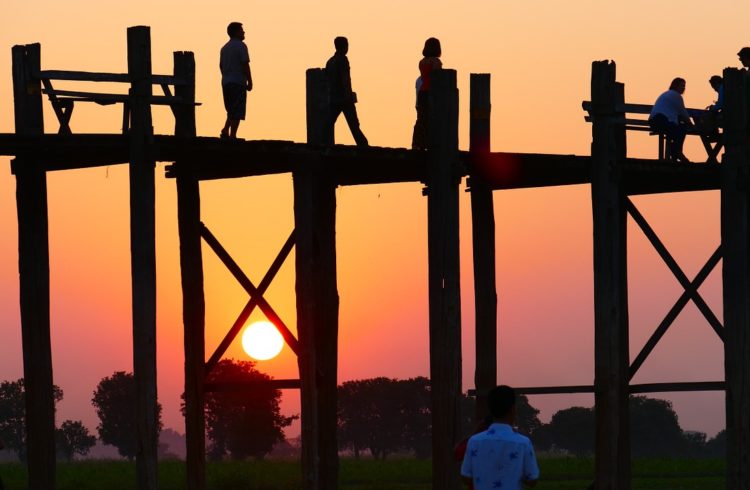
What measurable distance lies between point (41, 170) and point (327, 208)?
4018 mm

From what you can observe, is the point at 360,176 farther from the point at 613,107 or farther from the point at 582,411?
the point at 582,411

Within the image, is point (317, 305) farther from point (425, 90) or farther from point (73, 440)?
point (73, 440)

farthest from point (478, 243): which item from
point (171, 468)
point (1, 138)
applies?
point (171, 468)

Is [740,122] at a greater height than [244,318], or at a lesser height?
greater

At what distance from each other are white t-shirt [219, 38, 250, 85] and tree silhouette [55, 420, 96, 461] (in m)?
88.7

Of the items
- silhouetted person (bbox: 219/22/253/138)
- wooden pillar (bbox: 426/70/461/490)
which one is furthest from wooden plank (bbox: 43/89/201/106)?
wooden pillar (bbox: 426/70/461/490)

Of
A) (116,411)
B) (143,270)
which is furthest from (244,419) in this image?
(143,270)

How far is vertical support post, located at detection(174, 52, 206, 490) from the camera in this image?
837 inches

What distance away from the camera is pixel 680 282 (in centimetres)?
2320

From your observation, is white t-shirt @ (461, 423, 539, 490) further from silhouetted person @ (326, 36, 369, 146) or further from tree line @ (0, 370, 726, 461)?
tree line @ (0, 370, 726, 461)

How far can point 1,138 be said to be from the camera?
60.7 feet

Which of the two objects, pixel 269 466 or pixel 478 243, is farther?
pixel 269 466

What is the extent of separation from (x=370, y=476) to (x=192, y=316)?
1087 inches

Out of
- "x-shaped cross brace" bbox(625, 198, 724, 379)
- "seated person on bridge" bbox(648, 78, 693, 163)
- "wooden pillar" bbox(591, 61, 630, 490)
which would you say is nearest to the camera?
"wooden pillar" bbox(591, 61, 630, 490)
